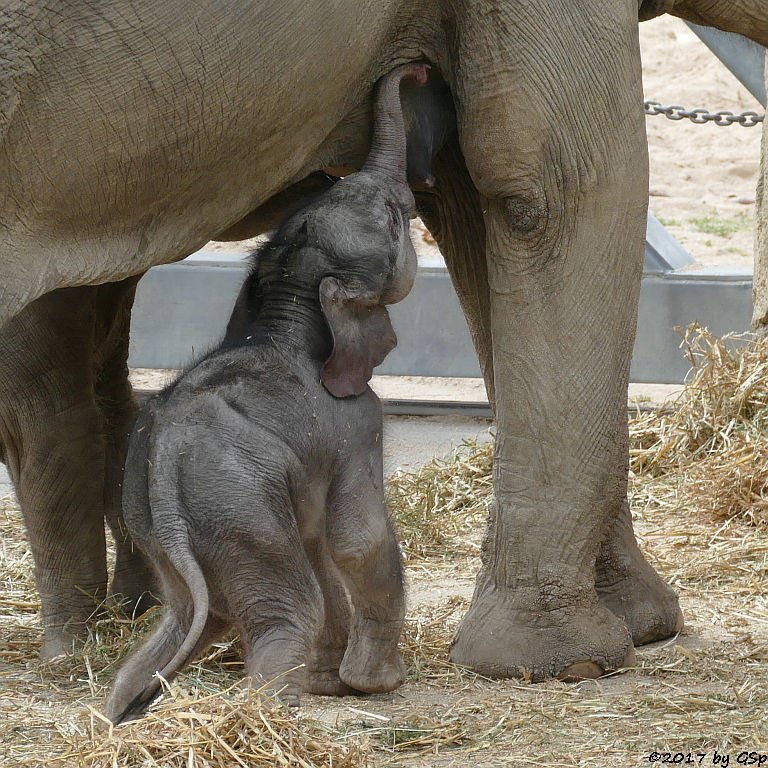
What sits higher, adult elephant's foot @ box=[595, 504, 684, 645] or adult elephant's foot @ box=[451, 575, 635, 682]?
adult elephant's foot @ box=[451, 575, 635, 682]

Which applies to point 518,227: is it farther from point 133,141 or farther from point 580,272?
point 133,141

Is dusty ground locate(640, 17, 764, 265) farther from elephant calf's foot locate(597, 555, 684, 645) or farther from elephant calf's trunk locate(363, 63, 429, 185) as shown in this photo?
elephant calf's trunk locate(363, 63, 429, 185)

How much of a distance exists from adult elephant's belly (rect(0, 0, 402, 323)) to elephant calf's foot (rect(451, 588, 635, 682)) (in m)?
1.19

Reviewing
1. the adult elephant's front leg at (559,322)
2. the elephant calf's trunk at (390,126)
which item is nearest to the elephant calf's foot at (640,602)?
the adult elephant's front leg at (559,322)

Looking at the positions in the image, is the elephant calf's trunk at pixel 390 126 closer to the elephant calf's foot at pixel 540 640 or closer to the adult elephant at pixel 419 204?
the adult elephant at pixel 419 204

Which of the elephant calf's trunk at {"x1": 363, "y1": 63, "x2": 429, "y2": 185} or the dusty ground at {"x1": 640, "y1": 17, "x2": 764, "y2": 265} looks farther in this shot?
the dusty ground at {"x1": 640, "y1": 17, "x2": 764, "y2": 265}

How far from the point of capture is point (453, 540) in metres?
5.04

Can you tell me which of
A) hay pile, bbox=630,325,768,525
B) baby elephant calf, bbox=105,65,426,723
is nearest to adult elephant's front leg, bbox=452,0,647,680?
baby elephant calf, bbox=105,65,426,723

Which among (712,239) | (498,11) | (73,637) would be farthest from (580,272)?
(712,239)

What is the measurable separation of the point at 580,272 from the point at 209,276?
420cm

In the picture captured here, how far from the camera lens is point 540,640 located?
3391mm

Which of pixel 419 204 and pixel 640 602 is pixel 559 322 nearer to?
pixel 419 204

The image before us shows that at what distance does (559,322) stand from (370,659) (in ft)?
3.03

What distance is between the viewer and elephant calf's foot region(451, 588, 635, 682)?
338cm
